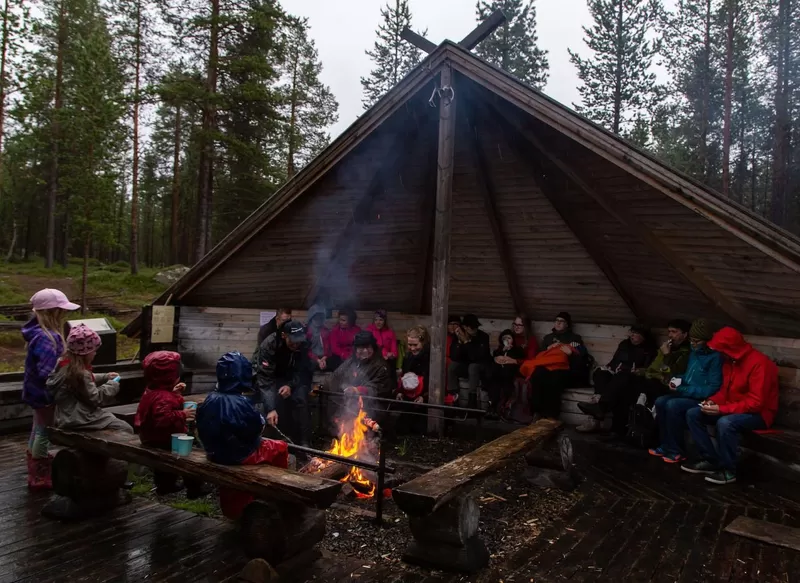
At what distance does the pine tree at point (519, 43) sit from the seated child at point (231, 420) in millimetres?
22722

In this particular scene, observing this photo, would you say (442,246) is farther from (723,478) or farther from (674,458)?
(723,478)

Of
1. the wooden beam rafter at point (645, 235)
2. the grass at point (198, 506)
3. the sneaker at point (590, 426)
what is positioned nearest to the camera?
the grass at point (198, 506)

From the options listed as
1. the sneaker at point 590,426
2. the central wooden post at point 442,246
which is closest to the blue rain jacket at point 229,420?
the central wooden post at point 442,246

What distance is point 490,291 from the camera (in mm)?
9242

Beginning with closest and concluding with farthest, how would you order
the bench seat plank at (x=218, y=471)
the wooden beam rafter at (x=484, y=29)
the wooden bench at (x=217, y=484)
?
the bench seat plank at (x=218, y=471) → the wooden bench at (x=217, y=484) → the wooden beam rafter at (x=484, y=29)

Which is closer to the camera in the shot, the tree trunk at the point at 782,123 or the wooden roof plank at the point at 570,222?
the wooden roof plank at the point at 570,222

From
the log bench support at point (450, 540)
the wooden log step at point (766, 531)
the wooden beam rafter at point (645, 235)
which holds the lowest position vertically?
the wooden log step at point (766, 531)

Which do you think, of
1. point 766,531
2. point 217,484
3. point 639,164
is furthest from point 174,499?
point 639,164

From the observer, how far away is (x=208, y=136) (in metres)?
16.2

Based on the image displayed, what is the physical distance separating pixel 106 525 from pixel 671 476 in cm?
526

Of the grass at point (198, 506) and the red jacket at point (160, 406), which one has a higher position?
the red jacket at point (160, 406)

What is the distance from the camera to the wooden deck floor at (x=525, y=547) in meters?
3.32

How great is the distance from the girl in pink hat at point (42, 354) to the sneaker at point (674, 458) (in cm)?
622

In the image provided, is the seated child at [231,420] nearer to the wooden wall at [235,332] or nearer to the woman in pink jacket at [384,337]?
the woman in pink jacket at [384,337]
